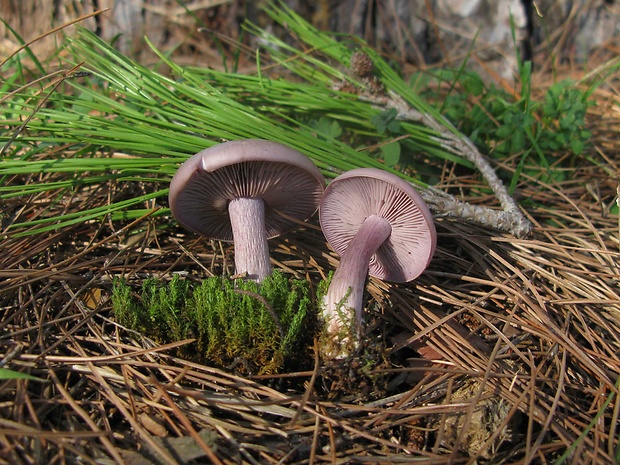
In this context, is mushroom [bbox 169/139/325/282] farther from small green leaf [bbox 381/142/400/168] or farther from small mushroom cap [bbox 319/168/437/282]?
small green leaf [bbox 381/142/400/168]

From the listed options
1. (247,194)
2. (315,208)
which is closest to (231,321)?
(247,194)

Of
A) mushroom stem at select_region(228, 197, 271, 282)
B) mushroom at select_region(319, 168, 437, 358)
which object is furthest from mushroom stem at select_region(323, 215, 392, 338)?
mushroom stem at select_region(228, 197, 271, 282)

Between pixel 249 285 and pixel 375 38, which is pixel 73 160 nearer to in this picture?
pixel 249 285

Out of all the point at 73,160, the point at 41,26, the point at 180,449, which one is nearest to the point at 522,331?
the point at 180,449

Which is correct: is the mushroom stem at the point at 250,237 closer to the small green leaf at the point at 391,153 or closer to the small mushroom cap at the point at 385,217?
the small mushroom cap at the point at 385,217

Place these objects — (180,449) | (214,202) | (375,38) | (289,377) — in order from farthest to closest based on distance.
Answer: (375,38) → (214,202) → (289,377) → (180,449)

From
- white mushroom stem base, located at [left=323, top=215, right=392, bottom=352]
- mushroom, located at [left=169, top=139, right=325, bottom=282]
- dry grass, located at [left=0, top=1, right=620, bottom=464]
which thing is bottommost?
dry grass, located at [left=0, top=1, right=620, bottom=464]

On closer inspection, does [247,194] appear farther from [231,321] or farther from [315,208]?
[231,321]
